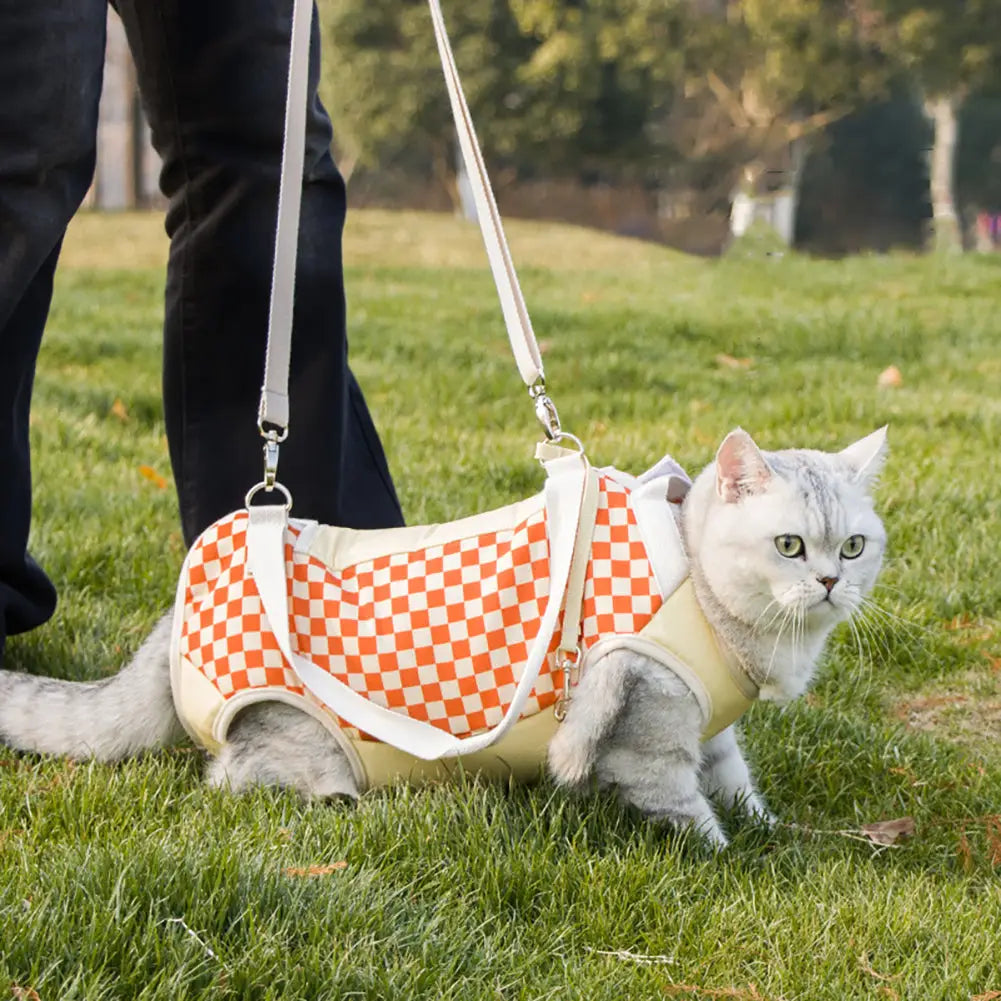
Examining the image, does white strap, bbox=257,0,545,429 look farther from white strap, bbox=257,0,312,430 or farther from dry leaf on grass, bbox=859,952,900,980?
dry leaf on grass, bbox=859,952,900,980

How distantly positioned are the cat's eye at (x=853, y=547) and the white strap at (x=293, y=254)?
21.6 inches

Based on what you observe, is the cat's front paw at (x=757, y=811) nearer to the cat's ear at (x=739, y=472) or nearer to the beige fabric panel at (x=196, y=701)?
the cat's ear at (x=739, y=472)

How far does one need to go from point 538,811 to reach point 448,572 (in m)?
0.40

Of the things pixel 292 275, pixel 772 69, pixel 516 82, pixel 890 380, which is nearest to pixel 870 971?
pixel 292 275

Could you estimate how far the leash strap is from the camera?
6.97ft

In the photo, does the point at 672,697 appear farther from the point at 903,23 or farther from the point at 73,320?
the point at 903,23

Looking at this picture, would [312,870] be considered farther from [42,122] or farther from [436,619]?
[42,122]

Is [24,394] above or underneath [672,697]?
above

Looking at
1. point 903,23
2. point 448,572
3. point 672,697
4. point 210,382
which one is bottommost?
point 672,697

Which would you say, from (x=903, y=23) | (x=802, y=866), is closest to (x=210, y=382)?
(x=802, y=866)

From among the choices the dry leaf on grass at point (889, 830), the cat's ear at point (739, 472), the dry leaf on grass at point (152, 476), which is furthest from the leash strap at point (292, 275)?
the dry leaf on grass at point (152, 476)

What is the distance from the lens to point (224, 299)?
2631mm

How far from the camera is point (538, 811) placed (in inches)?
82.0

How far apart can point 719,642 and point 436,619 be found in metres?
0.44
